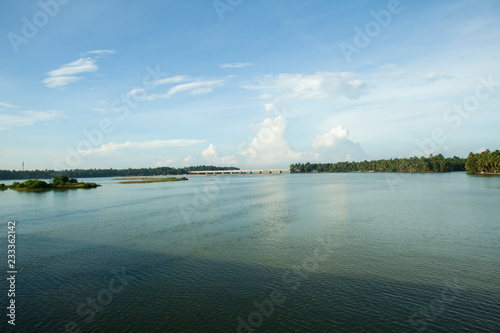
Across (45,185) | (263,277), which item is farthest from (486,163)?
(45,185)

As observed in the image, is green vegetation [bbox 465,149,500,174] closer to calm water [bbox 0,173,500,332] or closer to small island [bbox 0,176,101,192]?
calm water [bbox 0,173,500,332]

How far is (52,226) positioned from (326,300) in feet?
103

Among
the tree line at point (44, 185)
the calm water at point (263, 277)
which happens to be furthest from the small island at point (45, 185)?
the calm water at point (263, 277)

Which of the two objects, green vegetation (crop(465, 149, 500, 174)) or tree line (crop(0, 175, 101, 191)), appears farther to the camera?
green vegetation (crop(465, 149, 500, 174))

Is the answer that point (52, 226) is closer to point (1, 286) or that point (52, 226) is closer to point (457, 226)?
point (1, 286)

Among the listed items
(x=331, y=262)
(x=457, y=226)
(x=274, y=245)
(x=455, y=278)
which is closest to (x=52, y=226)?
(x=274, y=245)

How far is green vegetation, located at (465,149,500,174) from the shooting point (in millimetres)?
120375

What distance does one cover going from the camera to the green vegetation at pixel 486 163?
120375 millimetres

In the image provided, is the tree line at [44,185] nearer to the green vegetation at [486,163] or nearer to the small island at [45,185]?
the small island at [45,185]

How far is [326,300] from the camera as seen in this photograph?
1355 cm

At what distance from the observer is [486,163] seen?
12312 cm

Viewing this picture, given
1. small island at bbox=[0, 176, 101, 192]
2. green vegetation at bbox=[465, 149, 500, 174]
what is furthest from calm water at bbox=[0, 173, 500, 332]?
green vegetation at bbox=[465, 149, 500, 174]

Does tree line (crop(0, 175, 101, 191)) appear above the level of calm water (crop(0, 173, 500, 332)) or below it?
above

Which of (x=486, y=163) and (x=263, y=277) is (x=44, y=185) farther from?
(x=486, y=163)
